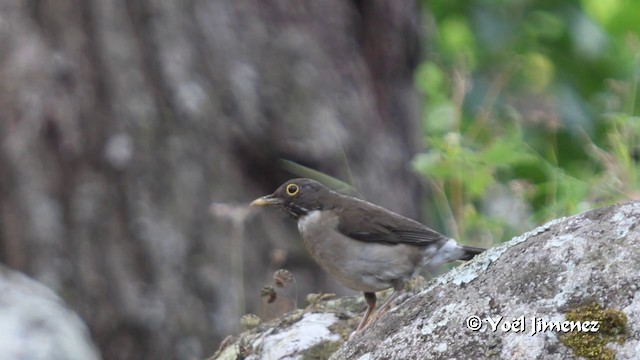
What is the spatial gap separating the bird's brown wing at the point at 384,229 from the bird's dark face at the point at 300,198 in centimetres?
21

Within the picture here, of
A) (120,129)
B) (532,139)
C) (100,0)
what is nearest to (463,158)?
(120,129)

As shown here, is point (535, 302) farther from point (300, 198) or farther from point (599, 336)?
point (300, 198)

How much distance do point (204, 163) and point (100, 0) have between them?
1312 mm

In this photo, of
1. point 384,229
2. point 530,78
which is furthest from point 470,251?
point 530,78

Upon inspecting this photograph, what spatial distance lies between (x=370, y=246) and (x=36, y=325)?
2.25 m

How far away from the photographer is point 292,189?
5.57 metres

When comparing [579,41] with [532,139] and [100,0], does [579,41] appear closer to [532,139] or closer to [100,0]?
[532,139]

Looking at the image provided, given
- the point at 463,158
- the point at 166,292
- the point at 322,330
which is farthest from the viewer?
the point at 166,292

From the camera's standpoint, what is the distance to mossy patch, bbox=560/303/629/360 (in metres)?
3.17

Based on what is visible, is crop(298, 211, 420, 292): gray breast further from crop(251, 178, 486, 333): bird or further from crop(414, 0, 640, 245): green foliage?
crop(414, 0, 640, 245): green foliage

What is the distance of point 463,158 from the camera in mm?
6191

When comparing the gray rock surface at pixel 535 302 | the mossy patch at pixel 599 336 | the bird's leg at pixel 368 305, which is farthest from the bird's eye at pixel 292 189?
the mossy patch at pixel 599 336

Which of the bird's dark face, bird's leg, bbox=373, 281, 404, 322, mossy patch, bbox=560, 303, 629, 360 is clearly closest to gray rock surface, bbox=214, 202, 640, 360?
mossy patch, bbox=560, 303, 629, 360

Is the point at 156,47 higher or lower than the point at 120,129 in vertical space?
higher
